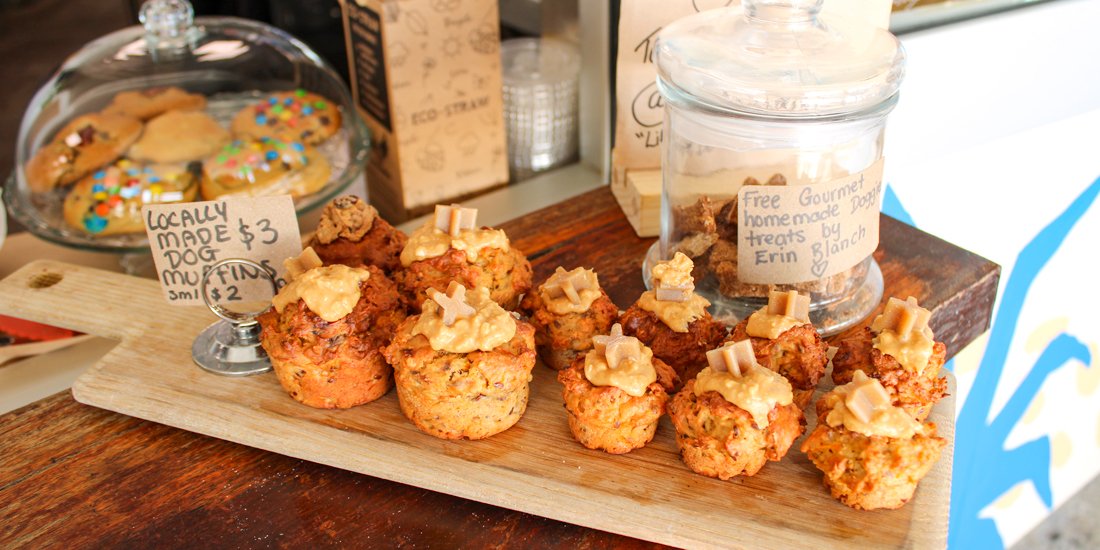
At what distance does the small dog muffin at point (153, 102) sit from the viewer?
5.18ft

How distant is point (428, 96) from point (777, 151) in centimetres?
65

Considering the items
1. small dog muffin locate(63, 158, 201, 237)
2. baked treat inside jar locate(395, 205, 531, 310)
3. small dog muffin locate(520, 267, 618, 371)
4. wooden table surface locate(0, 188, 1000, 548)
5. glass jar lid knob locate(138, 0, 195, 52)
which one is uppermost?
glass jar lid knob locate(138, 0, 195, 52)

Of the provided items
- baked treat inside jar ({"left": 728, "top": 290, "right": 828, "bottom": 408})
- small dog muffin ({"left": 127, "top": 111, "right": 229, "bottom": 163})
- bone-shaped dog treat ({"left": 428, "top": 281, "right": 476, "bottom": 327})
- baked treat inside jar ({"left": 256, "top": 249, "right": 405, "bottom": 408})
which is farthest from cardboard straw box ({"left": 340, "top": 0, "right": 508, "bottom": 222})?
baked treat inside jar ({"left": 728, "top": 290, "right": 828, "bottom": 408})

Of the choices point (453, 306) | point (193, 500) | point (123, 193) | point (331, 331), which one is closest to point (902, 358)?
point (453, 306)

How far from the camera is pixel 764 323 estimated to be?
944mm

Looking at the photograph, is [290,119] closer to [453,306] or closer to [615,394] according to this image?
[453,306]

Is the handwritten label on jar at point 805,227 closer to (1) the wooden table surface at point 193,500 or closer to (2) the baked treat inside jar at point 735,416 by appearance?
(2) the baked treat inside jar at point 735,416

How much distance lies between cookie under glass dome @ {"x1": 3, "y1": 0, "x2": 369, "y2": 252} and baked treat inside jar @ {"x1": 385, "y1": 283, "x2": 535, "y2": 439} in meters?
0.66

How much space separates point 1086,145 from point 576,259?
4.54ft

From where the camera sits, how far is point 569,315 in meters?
1.03

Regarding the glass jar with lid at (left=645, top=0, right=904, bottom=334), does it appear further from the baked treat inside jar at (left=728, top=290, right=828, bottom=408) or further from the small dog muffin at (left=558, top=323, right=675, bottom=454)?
the small dog muffin at (left=558, top=323, right=675, bottom=454)

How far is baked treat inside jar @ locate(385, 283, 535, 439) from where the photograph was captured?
91cm

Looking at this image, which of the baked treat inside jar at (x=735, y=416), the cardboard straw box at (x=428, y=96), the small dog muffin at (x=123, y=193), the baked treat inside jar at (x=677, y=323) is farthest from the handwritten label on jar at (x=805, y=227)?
the small dog muffin at (x=123, y=193)

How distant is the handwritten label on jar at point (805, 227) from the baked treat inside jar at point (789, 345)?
0.40ft
